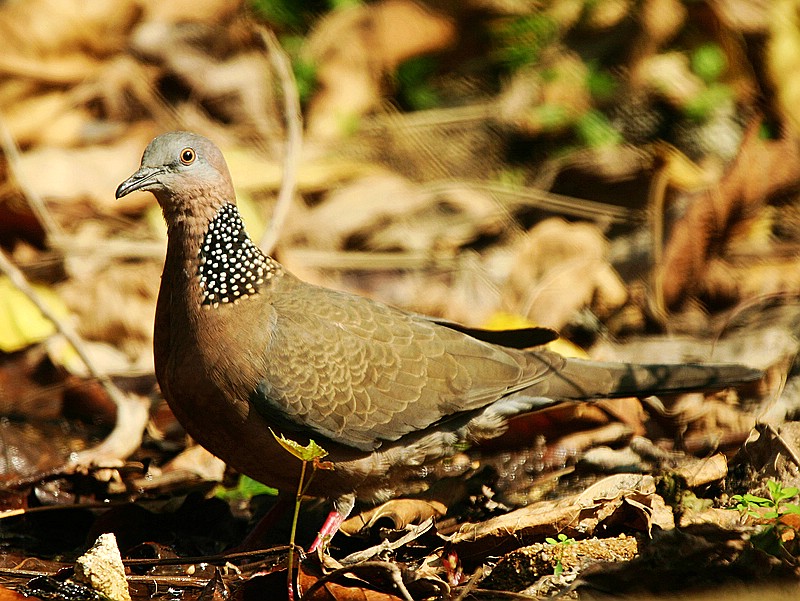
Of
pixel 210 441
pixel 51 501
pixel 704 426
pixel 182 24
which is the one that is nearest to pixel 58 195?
pixel 182 24

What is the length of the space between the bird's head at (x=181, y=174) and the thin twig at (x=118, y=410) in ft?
4.46

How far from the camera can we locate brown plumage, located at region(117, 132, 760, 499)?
378 centimetres

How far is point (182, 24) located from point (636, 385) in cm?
570

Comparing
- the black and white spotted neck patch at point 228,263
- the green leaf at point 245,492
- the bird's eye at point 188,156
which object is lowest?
the green leaf at point 245,492

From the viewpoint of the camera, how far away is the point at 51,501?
4.32 m

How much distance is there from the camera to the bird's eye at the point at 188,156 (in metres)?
3.92

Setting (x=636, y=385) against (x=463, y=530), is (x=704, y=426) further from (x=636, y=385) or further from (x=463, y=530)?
(x=463, y=530)

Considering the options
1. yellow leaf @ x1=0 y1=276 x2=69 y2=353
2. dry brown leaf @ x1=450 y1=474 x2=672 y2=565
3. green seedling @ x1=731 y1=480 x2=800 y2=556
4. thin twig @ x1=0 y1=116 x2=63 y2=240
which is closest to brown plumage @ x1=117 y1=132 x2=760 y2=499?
dry brown leaf @ x1=450 y1=474 x2=672 y2=565

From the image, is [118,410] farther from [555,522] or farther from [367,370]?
[555,522]

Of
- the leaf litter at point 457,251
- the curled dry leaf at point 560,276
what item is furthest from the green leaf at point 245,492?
the curled dry leaf at point 560,276

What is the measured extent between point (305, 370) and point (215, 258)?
558 millimetres

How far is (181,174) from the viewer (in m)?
3.92

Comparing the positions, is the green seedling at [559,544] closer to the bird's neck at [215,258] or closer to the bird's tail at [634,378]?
the bird's tail at [634,378]

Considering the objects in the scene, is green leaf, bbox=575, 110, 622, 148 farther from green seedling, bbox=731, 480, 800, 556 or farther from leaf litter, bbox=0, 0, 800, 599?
green seedling, bbox=731, 480, 800, 556
